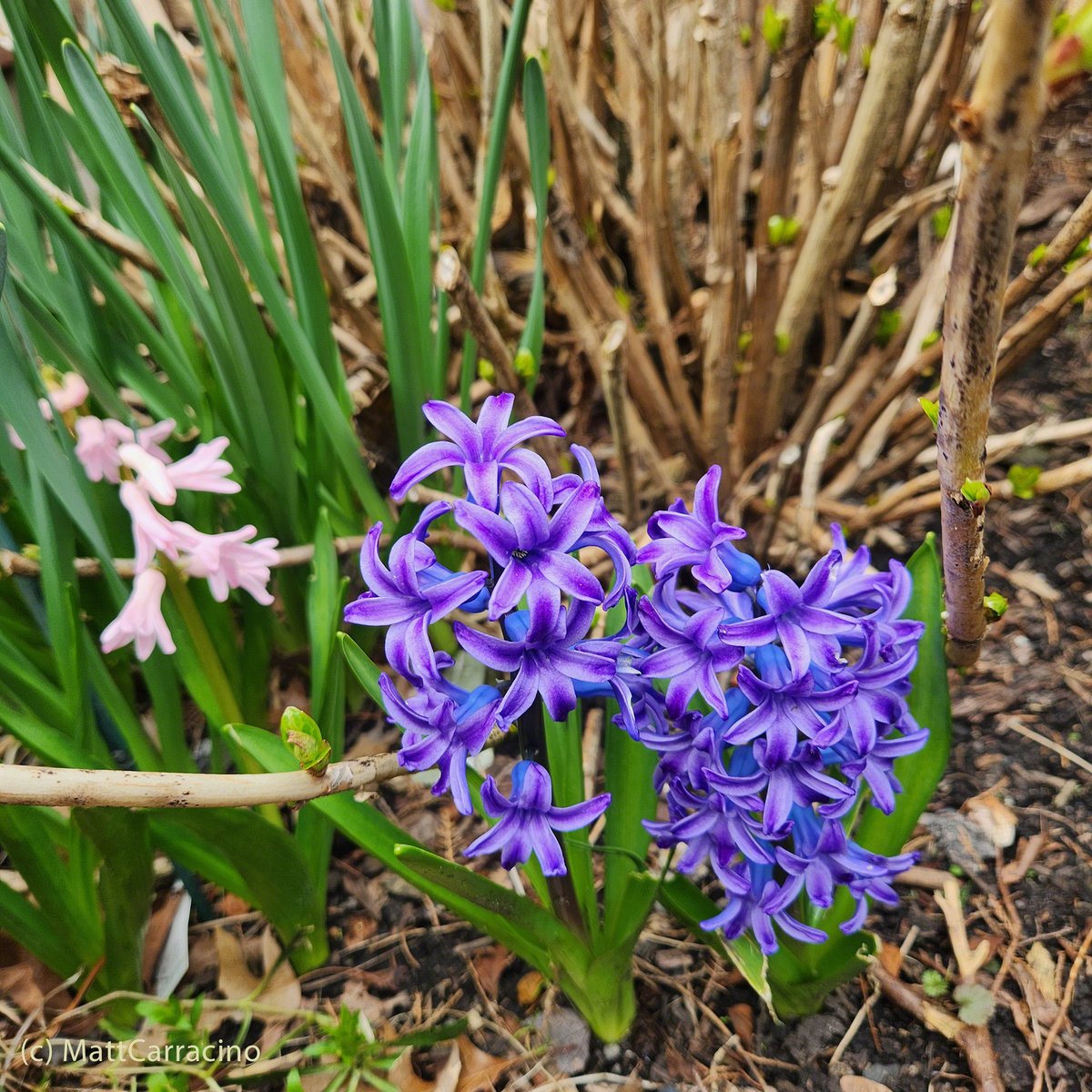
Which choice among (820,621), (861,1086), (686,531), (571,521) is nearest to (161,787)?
(571,521)

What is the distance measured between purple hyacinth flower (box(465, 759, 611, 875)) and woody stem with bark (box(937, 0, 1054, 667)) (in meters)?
0.56

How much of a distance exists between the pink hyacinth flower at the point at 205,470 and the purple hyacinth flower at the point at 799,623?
32.8 inches

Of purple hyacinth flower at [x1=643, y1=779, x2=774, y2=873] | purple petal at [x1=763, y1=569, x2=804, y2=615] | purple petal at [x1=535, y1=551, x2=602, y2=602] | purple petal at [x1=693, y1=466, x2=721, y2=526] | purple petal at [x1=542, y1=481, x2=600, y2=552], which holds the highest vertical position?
purple petal at [x1=542, y1=481, x2=600, y2=552]

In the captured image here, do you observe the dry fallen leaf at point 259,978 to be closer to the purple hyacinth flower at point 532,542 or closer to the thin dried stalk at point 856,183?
the purple hyacinth flower at point 532,542

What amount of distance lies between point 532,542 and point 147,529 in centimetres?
68

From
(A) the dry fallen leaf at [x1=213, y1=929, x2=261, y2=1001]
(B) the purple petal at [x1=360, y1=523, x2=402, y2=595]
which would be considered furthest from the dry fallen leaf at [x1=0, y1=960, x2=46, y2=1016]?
(B) the purple petal at [x1=360, y1=523, x2=402, y2=595]

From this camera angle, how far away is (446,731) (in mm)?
966

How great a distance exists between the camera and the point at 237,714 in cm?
162

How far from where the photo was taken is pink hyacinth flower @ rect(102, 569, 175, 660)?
1.29 m

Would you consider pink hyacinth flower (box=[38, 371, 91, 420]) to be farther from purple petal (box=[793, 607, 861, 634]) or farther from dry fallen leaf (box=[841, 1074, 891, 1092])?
dry fallen leaf (box=[841, 1074, 891, 1092])

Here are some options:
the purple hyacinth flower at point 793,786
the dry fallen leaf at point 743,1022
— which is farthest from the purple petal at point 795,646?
the dry fallen leaf at point 743,1022

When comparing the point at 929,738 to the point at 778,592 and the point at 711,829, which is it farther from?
the point at 778,592

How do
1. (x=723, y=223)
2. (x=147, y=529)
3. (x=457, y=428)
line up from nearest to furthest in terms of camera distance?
1. (x=457, y=428)
2. (x=147, y=529)
3. (x=723, y=223)

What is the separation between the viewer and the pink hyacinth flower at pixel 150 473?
1.29 metres
